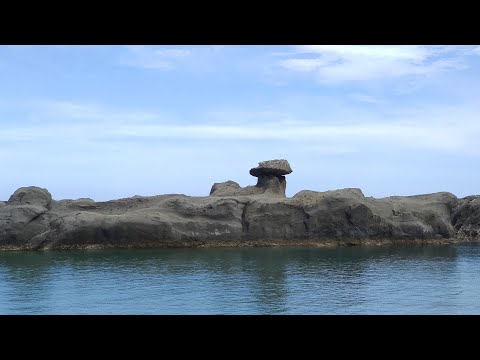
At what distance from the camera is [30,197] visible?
47.3 metres

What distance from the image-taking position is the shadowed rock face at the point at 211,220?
43469 millimetres

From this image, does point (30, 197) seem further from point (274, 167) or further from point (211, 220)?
point (274, 167)

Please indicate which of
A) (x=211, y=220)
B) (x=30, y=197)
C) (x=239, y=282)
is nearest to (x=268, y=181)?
(x=211, y=220)

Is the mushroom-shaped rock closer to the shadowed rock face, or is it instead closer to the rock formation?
the shadowed rock face

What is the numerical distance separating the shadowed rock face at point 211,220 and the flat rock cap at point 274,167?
3.18 m

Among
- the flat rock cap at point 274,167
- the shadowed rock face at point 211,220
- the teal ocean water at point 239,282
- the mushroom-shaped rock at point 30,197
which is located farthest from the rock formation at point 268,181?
the mushroom-shaped rock at point 30,197

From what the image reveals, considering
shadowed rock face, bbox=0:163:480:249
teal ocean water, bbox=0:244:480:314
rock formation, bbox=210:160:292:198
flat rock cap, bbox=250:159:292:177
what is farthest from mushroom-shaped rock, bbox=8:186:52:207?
flat rock cap, bbox=250:159:292:177

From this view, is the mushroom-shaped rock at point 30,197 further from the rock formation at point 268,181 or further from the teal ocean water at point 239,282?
the rock formation at point 268,181

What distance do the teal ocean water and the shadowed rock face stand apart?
2.36 meters
